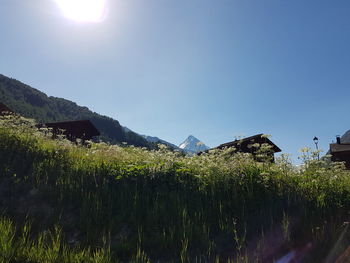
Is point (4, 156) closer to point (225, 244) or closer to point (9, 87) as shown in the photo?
point (225, 244)

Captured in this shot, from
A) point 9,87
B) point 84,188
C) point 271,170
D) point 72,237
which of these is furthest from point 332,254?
point 9,87

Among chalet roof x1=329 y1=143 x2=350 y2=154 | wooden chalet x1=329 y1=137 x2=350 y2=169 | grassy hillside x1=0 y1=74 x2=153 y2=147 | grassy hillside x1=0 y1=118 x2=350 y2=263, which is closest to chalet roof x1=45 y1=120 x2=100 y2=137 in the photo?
grassy hillside x1=0 y1=118 x2=350 y2=263

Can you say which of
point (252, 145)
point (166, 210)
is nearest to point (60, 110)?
point (252, 145)

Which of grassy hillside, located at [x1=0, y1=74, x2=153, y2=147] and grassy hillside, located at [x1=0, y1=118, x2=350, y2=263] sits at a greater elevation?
grassy hillside, located at [x1=0, y1=74, x2=153, y2=147]

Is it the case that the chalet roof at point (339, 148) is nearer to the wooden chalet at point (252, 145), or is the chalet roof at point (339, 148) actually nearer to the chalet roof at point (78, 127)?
the wooden chalet at point (252, 145)

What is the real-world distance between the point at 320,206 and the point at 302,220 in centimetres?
76

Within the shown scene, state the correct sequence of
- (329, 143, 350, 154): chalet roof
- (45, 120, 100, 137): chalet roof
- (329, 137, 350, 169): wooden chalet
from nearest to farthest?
(45, 120, 100, 137): chalet roof → (329, 137, 350, 169): wooden chalet → (329, 143, 350, 154): chalet roof

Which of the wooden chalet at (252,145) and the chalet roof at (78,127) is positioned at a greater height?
the chalet roof at (78,127)

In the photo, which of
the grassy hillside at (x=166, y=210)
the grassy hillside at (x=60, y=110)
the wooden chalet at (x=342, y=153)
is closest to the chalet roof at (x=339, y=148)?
the wooden chalet at (x=342, y=153)

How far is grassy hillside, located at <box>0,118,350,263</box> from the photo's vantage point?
3.74 meters

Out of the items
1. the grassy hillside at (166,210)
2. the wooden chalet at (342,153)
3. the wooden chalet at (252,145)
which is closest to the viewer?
the grassy hillside at (166,210)

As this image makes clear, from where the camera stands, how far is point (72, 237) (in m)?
4.23

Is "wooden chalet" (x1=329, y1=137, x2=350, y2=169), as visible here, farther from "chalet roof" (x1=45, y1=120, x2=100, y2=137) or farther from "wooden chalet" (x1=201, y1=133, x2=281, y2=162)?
"chalet roof" (x1=45, y1=120, x2=100, y2=137)

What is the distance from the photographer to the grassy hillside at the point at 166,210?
374cm
